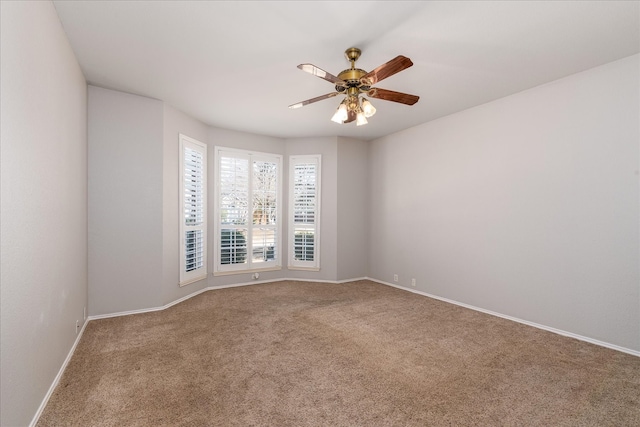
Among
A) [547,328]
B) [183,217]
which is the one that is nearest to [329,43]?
[183,217]

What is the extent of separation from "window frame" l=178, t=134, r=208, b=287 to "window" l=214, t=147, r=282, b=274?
0.78 feet

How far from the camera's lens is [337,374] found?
238 centimetres

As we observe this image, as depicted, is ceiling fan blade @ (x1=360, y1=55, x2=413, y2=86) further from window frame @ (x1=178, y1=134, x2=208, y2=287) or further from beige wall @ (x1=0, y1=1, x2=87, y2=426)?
window frame @ (x1=178, y1=134, x2=208, y2=287)

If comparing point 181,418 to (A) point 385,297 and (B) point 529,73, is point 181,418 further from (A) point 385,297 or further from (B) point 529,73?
(B) point 529,73

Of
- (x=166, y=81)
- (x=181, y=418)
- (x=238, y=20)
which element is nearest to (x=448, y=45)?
(x=238, y=20)

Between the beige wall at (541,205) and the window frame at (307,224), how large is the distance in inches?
66.1

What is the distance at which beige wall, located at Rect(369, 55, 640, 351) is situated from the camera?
9.32 feet

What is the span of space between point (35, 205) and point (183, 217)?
98.8 inches

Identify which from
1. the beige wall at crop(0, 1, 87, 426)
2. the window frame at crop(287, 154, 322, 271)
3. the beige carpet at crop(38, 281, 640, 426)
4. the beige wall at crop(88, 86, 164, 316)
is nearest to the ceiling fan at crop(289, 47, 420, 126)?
the beige wall at crop(0, 1, 87, 426)

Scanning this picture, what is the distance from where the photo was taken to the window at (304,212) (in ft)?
18.5

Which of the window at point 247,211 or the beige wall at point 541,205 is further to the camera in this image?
the window at point 247,211

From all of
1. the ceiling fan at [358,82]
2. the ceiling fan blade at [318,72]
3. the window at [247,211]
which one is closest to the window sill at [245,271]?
the window at [247,211]

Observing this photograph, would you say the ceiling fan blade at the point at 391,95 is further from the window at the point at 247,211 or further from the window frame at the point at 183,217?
the window at the point at 247,211

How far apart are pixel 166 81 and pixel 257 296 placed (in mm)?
3139
